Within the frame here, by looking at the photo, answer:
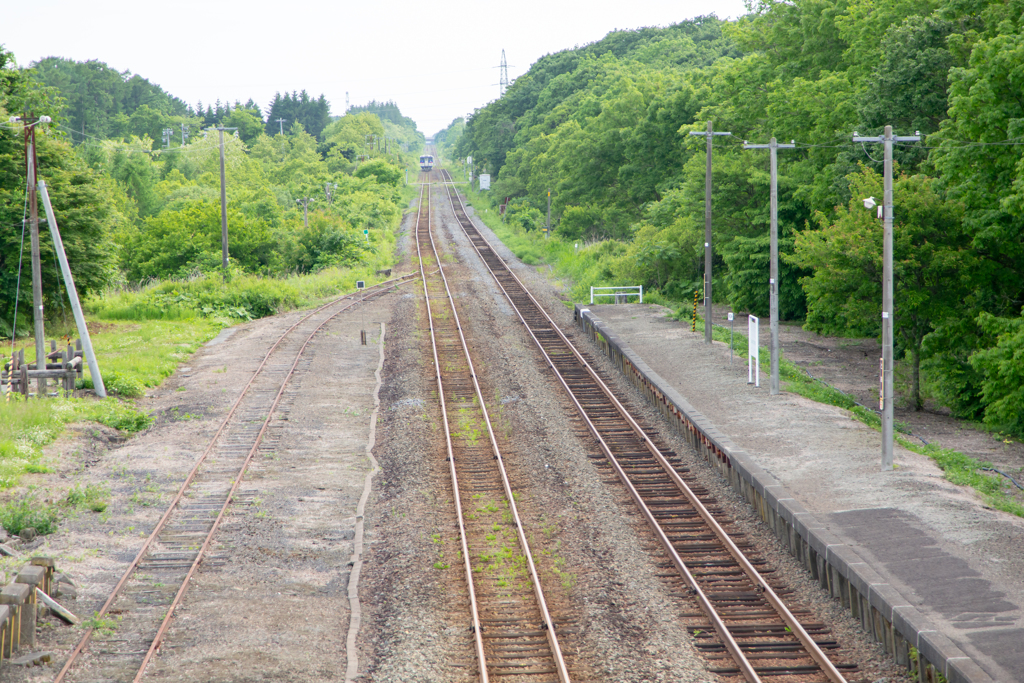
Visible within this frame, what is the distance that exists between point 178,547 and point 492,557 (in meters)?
4.69

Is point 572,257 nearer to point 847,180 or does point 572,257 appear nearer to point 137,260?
point 847,180

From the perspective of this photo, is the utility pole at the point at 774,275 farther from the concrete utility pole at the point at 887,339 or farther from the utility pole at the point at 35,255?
the utility pole at the point at 35,255

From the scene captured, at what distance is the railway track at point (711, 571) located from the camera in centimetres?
1029

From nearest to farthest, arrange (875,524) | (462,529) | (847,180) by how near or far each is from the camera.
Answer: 1. (875,524)
2. (462,529)
3. (847,180)

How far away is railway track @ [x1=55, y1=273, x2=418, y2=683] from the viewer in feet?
33.1

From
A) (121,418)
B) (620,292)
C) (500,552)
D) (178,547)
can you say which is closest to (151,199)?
(620,292)

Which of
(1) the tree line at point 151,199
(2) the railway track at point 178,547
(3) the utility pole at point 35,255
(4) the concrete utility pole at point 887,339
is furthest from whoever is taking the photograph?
(1) the tree line at point 151,199

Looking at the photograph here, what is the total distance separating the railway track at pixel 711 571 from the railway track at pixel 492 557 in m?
1.93

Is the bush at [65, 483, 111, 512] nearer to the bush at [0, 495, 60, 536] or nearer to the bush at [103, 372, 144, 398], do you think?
the bush at [0, 495, 60, 536]

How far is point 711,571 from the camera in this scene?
12812mm

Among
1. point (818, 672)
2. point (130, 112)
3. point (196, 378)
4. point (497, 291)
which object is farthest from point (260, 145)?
point (818, 672)

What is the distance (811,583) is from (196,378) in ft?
62.8

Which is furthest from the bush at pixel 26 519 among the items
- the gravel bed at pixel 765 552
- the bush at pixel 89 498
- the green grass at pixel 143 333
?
the gravel bed at pixel 765 552

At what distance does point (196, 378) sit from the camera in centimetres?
2603
